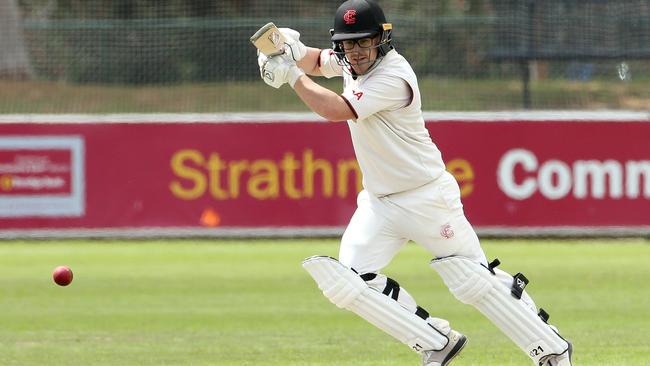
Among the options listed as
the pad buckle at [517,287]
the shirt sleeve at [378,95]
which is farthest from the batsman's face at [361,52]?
the pad buckle at [517,287]

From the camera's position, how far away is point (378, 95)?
650 centimetres

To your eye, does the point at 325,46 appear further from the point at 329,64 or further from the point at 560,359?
the point at 560,359

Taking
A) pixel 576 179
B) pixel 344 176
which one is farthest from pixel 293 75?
pixel 576 179

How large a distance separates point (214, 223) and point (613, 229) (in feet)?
14.6

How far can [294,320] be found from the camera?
32.7ft

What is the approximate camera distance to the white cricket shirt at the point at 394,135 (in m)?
6.59

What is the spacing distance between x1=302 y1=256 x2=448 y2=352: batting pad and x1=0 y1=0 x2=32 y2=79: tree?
12.2 m

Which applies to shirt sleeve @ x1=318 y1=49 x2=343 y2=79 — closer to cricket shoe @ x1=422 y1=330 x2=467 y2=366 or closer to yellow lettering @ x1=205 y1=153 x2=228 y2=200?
cricket shoe @ x1=422 y1=330 x2=467 y2=366

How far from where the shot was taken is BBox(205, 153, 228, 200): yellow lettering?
15641 mm

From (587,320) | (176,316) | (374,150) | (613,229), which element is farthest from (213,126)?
(374,150)

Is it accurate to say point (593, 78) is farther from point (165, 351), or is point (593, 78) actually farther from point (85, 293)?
point (165, 351)

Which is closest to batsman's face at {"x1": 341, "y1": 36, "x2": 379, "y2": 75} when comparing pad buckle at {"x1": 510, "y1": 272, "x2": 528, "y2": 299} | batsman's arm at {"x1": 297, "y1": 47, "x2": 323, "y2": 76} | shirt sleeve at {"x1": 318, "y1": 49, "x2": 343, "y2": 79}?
shirt sleeve at {"x1": 318, "y1": 49, "x2": 343, "y2": 79}

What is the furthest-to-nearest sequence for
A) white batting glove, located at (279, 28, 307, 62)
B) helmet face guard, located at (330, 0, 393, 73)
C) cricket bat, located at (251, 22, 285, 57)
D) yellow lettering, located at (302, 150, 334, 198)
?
yellow lettering, located at (302, 150, 334, 198), white batting glove, located at (279, 28, 307, 62), helmet face guard, located at (330, 0, 393, 73), cricket bat, located at (251, 22, 285, 57)

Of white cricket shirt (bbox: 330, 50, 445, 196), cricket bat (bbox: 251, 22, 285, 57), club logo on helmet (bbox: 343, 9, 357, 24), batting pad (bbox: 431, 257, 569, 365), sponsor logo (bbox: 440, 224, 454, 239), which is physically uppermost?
club logo on helmet (bbox: 343, 9, 357, 24)
